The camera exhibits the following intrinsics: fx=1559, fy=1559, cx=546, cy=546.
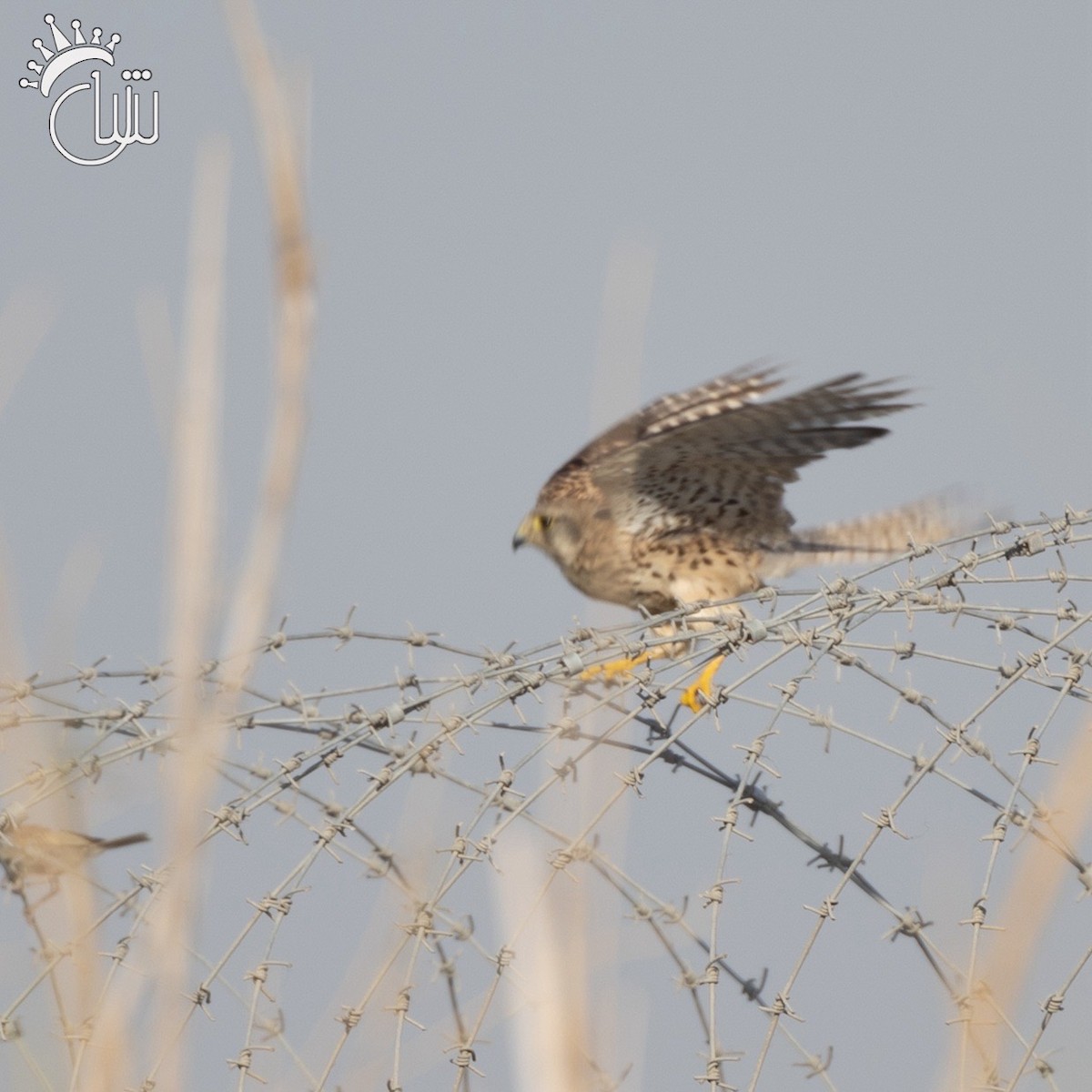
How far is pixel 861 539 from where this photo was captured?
18.3 ft

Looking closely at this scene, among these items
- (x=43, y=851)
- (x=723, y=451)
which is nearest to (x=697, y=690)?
(x=723, y=451)

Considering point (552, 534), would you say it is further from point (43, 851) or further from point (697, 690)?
point (43, 851)

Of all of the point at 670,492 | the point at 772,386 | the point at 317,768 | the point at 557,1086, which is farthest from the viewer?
the point at 670,492

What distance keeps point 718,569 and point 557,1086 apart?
3.33 m

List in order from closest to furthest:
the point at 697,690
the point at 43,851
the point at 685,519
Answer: the point at 43,851, the point at 697,690, the point at 685,519

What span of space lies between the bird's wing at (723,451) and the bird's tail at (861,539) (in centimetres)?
13

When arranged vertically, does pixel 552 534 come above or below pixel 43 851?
above

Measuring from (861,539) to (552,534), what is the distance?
3.65 ft

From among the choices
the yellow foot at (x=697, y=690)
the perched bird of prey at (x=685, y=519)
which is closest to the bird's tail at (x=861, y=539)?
the perched bird of prey at (x=685, y=519)

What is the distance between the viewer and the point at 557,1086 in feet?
7.44

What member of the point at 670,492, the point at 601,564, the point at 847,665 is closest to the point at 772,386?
the point at 670,492

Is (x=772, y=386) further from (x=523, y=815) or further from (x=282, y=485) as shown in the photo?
(x=282, y=485)

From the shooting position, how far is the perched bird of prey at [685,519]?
4.89 metres

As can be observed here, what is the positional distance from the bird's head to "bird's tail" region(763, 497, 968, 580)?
27.3 inches
